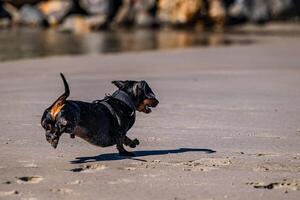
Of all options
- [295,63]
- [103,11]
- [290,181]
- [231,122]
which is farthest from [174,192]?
[103,11]

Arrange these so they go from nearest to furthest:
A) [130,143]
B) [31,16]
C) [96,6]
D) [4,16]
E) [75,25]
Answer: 1. [130,143]
2. [75,25]
3. [31,16]
4. [96,6]
5. [4,16]

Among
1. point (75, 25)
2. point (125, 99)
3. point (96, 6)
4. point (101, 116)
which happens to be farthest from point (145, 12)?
point (101, 116)

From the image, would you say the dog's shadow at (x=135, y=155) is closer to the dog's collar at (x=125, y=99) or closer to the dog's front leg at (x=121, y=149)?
the dog's front leg at (x=121, y=149)

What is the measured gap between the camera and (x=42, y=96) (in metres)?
11.3

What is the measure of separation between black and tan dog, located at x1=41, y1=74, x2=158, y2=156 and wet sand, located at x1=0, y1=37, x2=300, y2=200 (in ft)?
0.73

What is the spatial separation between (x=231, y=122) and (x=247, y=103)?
1644mm

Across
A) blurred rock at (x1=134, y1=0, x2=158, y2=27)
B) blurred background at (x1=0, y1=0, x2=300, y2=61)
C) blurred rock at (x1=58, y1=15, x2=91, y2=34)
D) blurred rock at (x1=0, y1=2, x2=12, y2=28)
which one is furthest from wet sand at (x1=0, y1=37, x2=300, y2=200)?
blurred rock at (x1=0, y1=2, x2=12, y2=28)

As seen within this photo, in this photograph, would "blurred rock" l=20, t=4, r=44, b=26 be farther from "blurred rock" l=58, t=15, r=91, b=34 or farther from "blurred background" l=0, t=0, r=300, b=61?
"blurred rock" l=58, t=15, r=91, b=34

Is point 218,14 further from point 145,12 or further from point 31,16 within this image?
point 31,16

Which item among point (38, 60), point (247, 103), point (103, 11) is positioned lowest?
point (247, 103)

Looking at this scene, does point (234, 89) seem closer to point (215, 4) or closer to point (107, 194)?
point (107, 194)

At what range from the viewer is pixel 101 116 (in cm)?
657

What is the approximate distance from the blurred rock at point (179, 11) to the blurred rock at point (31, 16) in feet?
21.4

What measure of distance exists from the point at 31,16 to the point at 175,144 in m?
35.7
